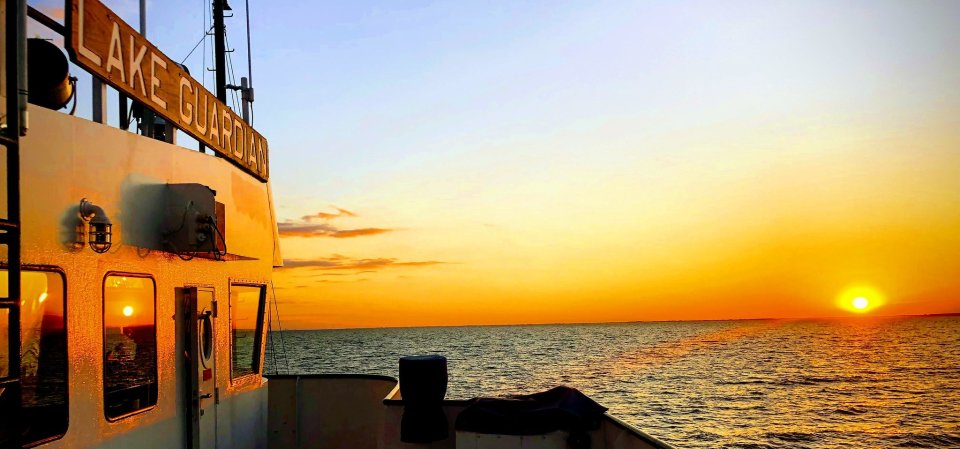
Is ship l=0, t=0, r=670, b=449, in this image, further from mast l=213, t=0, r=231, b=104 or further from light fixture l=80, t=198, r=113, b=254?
mast l=213, t=0, r=231, b=104

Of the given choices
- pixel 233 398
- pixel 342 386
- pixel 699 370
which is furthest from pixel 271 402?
pixel 699 370

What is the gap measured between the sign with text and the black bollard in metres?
2.94

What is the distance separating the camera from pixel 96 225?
5.13 metres

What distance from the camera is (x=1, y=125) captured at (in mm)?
3199

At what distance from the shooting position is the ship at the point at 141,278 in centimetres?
452

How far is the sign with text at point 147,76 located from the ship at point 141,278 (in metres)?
0.02

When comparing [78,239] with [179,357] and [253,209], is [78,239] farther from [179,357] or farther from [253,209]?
[253,209]

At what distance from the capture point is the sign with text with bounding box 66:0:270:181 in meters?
4.62

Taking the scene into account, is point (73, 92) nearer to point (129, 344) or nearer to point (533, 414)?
point (129, 344)

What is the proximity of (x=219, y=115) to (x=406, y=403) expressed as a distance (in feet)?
11.4

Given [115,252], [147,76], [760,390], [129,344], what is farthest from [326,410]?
[760,390]

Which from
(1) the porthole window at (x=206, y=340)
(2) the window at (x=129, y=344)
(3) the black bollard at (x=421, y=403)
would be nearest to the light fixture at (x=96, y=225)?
(2) the window at (x=129, y=344)

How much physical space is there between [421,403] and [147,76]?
4045 mm

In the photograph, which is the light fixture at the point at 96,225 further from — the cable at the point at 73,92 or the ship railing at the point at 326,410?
the ship railing at the point at 326,410
